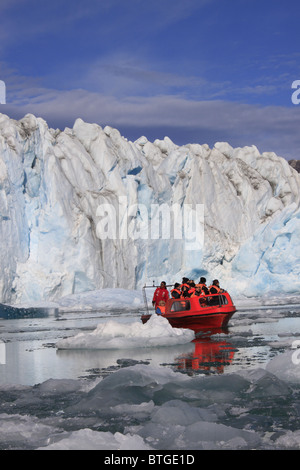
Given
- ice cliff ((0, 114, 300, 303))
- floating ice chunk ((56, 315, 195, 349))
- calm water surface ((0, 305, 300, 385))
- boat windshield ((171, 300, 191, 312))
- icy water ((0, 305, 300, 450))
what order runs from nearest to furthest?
icy water ((0, 305, 300, 450))
calm water surface ((0, 305, 300, 385))
floating ice chunk ((56, 315, 195, 349))
boat windshield ((171, 300, 191, 312))
ice cliff ((0, 114, 300, 303))

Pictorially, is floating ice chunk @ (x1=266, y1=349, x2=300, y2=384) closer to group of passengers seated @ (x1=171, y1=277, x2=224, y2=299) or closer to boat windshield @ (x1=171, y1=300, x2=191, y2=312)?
boat windshield @ (x1=171, y1=300, x2=191, y2=312)

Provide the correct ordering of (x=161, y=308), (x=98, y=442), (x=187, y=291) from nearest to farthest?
(x=98, y=442)
(x=187, y=291)
(x=161, y=308)

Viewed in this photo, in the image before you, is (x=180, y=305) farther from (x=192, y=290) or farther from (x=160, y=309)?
(x=160, y=309)

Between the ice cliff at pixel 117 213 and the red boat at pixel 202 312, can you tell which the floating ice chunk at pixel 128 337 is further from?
the ice cliff at pixel 117 213

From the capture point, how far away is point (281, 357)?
296 inches

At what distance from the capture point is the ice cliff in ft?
89.4

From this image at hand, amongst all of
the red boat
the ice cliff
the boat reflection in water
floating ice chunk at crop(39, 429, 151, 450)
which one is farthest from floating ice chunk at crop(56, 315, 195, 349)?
the ice cliff

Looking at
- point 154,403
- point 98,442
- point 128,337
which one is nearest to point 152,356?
point 128,337

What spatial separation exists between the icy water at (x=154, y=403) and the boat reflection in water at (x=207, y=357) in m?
0.02

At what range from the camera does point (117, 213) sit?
31453 mm

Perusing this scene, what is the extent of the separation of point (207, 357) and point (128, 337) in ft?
8.36

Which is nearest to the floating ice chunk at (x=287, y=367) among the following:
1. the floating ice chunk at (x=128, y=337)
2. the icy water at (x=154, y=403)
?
the icy water at (x=154, y=403)

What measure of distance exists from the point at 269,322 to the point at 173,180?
21294 mm

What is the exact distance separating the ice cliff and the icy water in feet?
57.8
